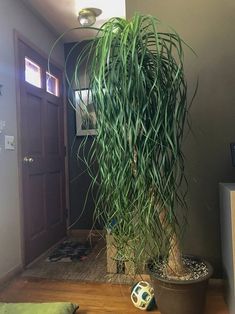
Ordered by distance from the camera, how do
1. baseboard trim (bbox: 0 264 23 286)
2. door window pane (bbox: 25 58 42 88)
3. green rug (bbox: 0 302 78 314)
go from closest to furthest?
1. green rug (bbox: 0 302 78 314)
2. baseboard trim (bbox: 0 264 23 286)
3. door window pane (bbox: 25 58 42 88)

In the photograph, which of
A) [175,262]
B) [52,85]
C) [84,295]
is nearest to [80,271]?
[84,295]

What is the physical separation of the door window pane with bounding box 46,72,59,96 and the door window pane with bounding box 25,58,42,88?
160 mm

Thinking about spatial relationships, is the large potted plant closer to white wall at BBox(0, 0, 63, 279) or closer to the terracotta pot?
the terracotta pot

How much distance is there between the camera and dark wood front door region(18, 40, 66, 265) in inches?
93.5

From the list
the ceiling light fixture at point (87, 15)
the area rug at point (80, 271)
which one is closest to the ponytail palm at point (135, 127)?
the area rug at point (80, 271)

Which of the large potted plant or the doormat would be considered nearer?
the large potted plant

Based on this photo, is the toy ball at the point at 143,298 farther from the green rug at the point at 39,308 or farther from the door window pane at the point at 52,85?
the door window pane at the point at 52,85

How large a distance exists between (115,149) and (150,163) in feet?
0.55

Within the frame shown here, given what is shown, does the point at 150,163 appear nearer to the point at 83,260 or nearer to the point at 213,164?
the point at 213,164

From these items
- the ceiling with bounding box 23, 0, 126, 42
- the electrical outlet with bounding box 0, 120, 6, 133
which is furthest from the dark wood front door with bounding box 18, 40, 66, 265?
the ceiling with bounding box 23, 0, 126, 42

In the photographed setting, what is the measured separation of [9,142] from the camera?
214 centimetres

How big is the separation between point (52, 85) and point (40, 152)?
2.58 feet

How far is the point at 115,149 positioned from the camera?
4.18 ft

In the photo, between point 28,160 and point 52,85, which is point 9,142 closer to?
point 28,160
